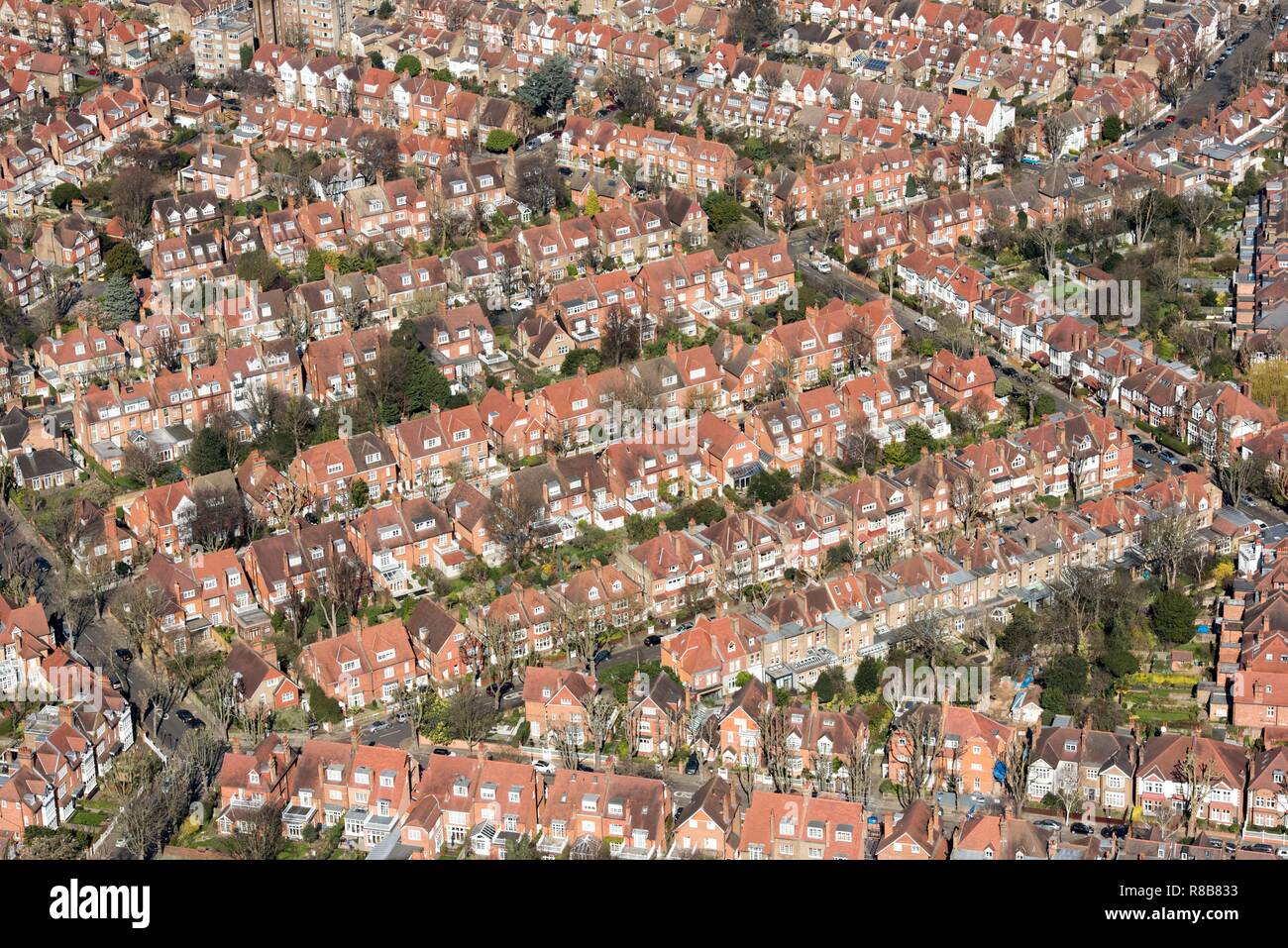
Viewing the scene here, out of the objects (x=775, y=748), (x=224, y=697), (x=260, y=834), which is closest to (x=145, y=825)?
(x=260, y=834)

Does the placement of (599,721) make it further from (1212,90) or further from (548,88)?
(1212,90)

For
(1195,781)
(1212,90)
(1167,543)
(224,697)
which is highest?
(1212,90)

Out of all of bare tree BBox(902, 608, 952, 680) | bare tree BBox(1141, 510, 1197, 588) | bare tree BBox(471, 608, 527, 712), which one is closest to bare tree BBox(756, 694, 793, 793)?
bare tree BBox(902, 608, 952, 680)

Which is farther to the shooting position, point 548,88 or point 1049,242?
point 548,88

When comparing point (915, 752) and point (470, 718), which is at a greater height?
point (470, 718)

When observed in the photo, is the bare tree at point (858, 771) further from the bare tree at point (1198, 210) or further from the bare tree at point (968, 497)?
the bare tree at point (1198, 210)

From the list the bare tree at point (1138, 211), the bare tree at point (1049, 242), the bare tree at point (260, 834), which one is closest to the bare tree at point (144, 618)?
the bare tree at point (260, 834)

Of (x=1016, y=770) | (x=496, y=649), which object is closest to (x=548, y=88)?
(x=496, y=649)

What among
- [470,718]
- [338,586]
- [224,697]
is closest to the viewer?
[470,718]

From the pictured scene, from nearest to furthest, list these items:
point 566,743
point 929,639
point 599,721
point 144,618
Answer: point 566,743 → point 599,721 → point 929,639 → point 144,618

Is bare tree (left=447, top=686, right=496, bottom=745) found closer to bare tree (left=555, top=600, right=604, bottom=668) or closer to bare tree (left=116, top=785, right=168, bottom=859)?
bare tree (left=555, top=600, right=604, bottom=668)

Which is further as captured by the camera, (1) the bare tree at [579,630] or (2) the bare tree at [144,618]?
(2) the bare tree at [144,618]
